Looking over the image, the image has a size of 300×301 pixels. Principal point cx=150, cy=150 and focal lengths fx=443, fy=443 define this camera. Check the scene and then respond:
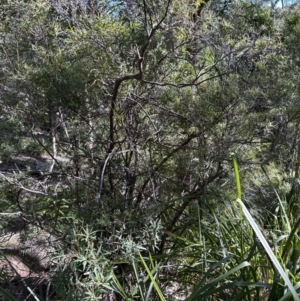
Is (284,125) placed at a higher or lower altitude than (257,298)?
higher

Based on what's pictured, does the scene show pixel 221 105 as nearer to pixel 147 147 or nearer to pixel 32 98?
pixel 147 147

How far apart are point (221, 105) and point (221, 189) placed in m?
0.49

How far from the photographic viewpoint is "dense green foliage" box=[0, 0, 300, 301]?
183 centimetres

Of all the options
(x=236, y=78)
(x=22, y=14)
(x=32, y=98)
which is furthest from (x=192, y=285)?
(x=22, y=14)

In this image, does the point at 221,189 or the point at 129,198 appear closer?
the point at 129,198

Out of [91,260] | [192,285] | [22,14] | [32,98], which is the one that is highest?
[22,14]

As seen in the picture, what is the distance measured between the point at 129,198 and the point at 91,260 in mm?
566

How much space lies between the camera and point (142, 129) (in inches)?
82.8

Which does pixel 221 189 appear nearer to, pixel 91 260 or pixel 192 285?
pixel 192 285

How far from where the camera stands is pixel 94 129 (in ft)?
6.77

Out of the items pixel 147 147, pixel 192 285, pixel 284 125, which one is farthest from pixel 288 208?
pixel 147 147

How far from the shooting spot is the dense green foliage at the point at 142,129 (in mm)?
1831

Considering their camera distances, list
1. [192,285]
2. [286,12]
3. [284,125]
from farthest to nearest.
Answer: [286,12], [284,125], [192,285]

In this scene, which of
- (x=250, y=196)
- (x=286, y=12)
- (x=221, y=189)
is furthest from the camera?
(x=286, y=12)
